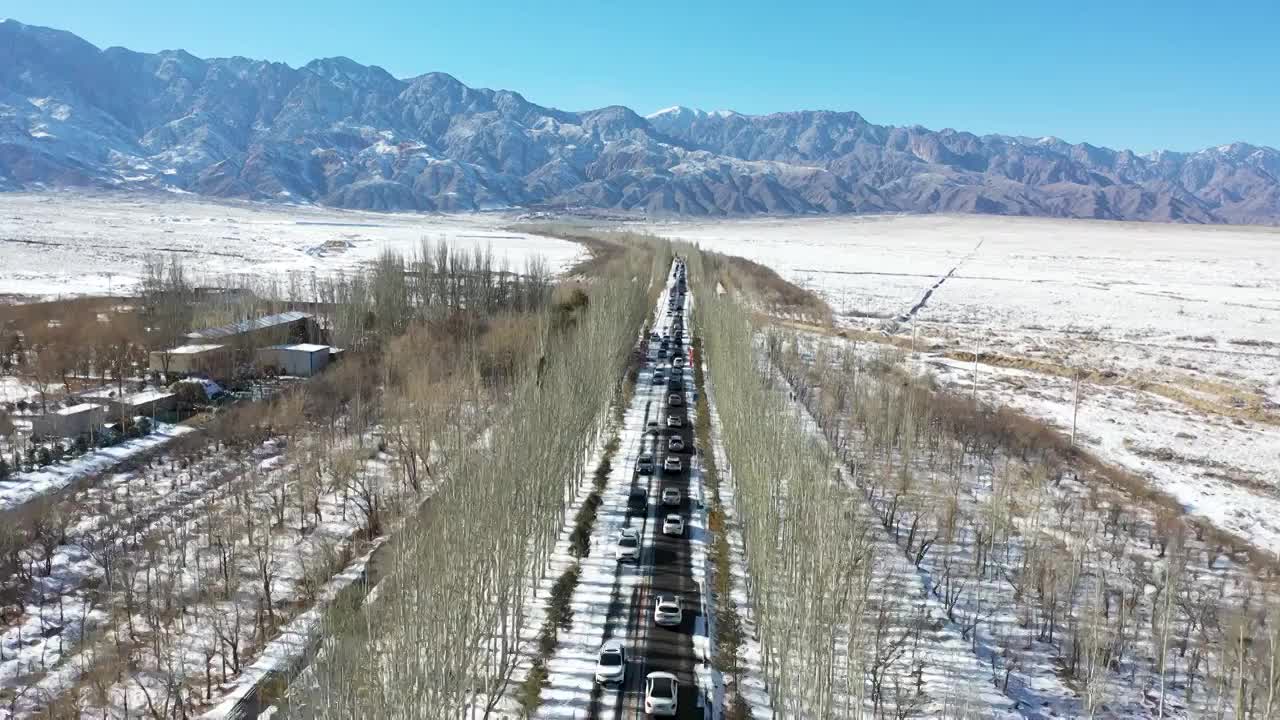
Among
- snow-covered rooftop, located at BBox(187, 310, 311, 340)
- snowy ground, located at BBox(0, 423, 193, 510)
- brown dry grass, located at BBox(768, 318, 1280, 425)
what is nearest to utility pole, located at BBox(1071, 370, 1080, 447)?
brown dry grass, located at BBox(768, 318, 1280, 425)

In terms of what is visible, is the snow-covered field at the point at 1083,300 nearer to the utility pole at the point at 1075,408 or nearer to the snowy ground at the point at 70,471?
the utility pole at the point at 1075,408

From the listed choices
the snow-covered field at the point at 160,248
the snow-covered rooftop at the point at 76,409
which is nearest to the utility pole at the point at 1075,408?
the snow-covered rooftop at the point at 76,409

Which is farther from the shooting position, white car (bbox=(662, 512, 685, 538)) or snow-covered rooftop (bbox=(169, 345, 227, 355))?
snow-covered rooftop (bbox=(169, 345, 227, 355))

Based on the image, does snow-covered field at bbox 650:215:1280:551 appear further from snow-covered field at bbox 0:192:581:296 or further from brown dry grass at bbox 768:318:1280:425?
snow-covered field at bbox 0:192:581:296

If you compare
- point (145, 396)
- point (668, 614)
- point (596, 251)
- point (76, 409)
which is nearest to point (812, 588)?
point (668, 614)

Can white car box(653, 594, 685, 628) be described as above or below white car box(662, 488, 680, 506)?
below

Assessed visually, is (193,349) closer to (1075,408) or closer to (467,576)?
(467,576)

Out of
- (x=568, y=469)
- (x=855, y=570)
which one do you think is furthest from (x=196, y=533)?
(x=855, y=570)
